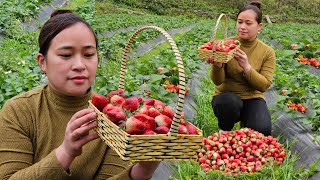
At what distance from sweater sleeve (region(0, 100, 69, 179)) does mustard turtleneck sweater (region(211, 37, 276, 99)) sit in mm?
2637

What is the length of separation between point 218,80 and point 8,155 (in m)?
2.81

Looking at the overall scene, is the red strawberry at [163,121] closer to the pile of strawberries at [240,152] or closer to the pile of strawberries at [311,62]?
the pile of strawberries at [240,152]

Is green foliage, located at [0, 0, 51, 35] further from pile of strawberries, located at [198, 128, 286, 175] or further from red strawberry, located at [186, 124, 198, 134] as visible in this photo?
red strawberry, located at [186, 124, 198, 134]

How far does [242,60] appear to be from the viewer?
4160mm

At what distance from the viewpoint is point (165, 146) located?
5.82 ft

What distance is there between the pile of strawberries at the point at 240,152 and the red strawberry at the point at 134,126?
2.42 meters

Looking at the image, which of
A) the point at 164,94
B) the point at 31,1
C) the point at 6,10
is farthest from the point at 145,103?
the point at 31,1

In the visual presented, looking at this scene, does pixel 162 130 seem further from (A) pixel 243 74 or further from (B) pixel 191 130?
(A) pixel 243 74

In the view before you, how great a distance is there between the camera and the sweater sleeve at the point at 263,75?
14.0 feet

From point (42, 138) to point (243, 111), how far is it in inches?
118

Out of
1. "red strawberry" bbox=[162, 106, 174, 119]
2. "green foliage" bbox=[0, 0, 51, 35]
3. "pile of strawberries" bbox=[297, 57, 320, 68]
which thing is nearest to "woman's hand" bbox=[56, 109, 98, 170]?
"red strawberry" bbox=[162, 106, 174, 119]

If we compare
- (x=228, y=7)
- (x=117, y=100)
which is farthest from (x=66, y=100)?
(x=228, y=7)

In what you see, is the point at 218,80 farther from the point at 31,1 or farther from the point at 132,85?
the point at 31,1

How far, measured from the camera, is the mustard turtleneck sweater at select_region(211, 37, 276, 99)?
14.7 ft
